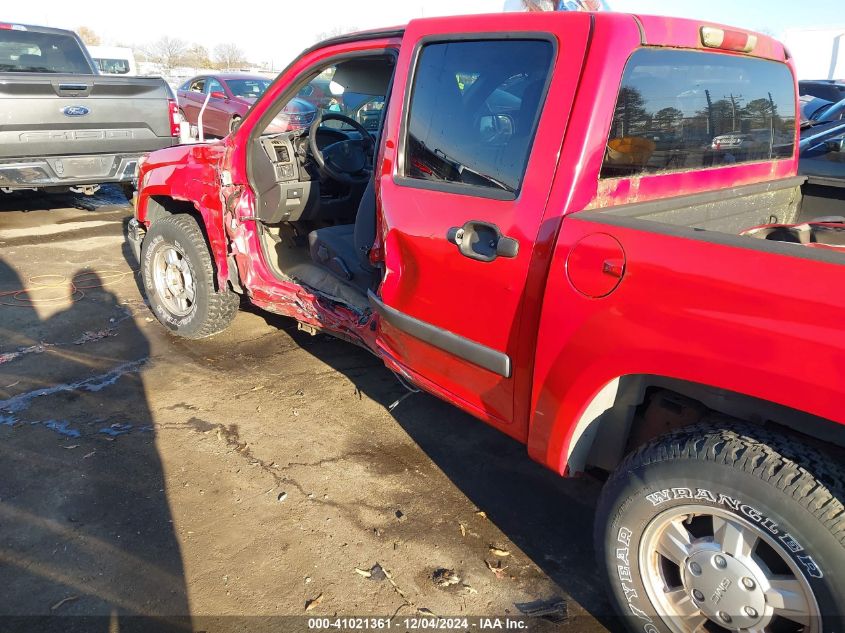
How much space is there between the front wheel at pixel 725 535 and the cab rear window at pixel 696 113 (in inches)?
39.7

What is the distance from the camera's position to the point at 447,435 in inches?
137

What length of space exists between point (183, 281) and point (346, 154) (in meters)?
1.43

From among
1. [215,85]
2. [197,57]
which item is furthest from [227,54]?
[215,85]

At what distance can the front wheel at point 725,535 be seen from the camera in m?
1.70

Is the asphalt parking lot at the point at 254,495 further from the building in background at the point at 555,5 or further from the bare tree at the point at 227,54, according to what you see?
the bare tree at the point at 227,54

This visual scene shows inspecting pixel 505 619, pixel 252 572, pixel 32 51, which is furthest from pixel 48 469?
pixel 32 51

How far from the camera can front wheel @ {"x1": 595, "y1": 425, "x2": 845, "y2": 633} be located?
1.70m

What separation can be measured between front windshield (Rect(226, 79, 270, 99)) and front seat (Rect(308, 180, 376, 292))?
10.0 m

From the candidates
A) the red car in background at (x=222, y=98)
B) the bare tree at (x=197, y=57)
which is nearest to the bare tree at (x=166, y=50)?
the bare tree at (x=197, y=57)

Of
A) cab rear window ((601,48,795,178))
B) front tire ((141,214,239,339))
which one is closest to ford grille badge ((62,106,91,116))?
front tire ((141,214,239,339))

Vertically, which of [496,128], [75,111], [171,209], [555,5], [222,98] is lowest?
[171,209]

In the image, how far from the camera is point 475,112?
2.58 meters

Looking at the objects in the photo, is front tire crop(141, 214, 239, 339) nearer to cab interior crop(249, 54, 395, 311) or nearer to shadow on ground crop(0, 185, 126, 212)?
cab interior crop(249, 54, 395, 311)

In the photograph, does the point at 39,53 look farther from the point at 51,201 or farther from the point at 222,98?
the point at 222,98
